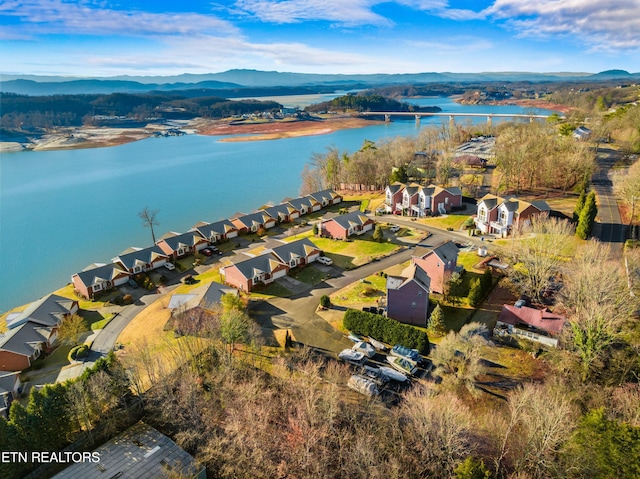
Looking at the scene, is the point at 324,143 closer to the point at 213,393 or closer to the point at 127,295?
the point at 127,295

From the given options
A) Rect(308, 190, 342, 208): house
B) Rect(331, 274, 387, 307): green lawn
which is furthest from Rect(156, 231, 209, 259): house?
Rect(331, 274, 387, 307): green lawn

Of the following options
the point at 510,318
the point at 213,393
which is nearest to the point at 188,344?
the point at 213,393

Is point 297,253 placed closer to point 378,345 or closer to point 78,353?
point 378,345

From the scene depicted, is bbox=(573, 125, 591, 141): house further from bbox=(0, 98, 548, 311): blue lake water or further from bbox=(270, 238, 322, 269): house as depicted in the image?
bbox=(270, 238, 322, 269): house

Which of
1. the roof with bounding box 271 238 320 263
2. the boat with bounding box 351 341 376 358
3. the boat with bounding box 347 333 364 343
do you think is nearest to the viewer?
the boat with bounding box 351 341 376 358

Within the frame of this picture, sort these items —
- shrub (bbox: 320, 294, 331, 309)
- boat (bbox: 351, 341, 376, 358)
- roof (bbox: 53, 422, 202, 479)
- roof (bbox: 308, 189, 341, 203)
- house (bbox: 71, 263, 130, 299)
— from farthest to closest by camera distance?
roof (bbox: 308, 189, 341, 203) → house (bbox: 71, 263, 130, 299) → shrub (bbox: 320, 294, 331, 309) → boat (bbox: 351, 341, 376, 358) → roof (bbox: 53, 422, 202, 479)

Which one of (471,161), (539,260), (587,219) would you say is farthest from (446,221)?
(471,161)

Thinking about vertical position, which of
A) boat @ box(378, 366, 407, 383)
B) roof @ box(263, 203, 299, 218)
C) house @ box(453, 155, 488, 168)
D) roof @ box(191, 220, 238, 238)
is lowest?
boat @ box(378, 366, 407, 383)
